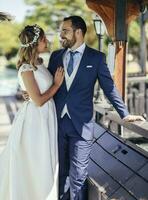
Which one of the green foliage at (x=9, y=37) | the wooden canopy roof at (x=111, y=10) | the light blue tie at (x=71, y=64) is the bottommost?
the green foliage at (x=9, y=37)

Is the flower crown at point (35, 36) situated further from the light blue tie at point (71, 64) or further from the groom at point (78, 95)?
the light blue tie at point (71, 64)

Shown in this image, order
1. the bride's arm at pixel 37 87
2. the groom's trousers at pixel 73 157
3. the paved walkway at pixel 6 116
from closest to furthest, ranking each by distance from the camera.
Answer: the bride's arm at pixel 37 87 < the groom's trousers at pixel 73 157 < the paved walkway at pixel 6 116

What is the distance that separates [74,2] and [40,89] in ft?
80.8

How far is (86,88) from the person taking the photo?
3795mm

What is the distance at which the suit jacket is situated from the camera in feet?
12.3

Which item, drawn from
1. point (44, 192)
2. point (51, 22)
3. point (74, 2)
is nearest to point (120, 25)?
point (44, 192)

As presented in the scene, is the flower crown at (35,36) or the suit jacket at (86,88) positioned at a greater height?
the flower crown at (35,36)

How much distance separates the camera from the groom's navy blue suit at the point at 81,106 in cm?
377

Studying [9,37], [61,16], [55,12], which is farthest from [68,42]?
[9,37]

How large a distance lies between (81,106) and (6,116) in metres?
10.9

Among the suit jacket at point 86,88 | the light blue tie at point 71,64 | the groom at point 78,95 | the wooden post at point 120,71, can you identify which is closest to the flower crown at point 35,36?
the groom at point 78,95

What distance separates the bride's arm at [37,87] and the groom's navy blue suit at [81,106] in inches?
3.7

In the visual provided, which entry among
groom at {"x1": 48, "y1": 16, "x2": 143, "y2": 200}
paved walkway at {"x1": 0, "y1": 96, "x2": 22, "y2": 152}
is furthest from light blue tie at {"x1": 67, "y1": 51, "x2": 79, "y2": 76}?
paved walkway at {"x1": 0, "y1": 96, "x2": 22, "y2": 152}

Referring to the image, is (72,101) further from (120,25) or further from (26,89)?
Result: (120,25)
